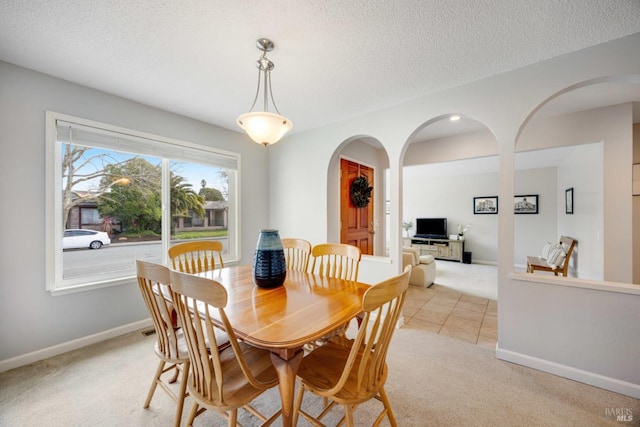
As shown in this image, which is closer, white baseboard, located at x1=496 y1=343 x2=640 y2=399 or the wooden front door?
white baseboard, located at x1=496 y1=343 x2=640 y2=399

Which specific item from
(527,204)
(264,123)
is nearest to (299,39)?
(264,123)

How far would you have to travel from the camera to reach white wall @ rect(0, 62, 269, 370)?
6.51ft

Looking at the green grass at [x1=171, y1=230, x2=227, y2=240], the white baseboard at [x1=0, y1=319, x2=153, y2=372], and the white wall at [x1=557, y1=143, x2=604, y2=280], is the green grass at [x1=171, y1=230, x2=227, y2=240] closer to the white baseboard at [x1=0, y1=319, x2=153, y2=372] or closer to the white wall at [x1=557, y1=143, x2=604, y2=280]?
the white baseboard at [x1=0, y1=319, x2=153, y2=372]

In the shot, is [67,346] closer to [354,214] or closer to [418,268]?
[354,214]

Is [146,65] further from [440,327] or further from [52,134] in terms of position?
[440,327]

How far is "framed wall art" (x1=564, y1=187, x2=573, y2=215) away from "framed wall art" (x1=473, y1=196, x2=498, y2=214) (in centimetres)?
148

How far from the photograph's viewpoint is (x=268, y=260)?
1.68 metres

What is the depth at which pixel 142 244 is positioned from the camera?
2803 millimetres

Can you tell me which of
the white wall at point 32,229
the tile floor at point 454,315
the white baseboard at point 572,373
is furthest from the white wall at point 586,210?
the white wall at point 32,229

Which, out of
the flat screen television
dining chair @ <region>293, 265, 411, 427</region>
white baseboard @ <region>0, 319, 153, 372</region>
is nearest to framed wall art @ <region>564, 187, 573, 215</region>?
the flat screen television

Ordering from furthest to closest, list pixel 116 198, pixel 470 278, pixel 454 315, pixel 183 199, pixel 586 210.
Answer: pixel 470 278 → pixel 586 210 → pixel 183 199 → pixel 454 315 → pixel 116 198

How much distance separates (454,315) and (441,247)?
421cm

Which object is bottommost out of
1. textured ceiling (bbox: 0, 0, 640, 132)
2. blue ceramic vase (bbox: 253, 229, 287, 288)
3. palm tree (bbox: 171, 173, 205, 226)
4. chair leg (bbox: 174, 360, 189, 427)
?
chair leg (bbox: 174, 360, 189, 427)

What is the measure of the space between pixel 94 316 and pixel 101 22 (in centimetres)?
255
